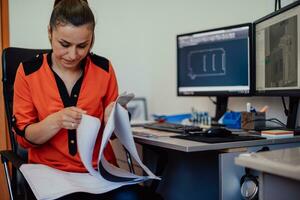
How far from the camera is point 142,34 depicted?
101 inches

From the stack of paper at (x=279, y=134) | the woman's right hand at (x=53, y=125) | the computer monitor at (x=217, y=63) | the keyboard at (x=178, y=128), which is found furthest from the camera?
the computer monitor at (x=217, y=63)

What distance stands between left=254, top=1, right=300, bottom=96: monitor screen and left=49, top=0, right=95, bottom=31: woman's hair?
0.76 meters

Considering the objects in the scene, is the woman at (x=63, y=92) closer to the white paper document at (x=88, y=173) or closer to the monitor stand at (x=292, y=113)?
the white paper document at (x=88, y=173)

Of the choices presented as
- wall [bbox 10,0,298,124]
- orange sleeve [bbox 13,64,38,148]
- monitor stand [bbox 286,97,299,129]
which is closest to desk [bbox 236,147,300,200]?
monitor stand [bbox 286,97,299,129]

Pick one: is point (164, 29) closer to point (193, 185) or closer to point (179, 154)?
point (179, 154)

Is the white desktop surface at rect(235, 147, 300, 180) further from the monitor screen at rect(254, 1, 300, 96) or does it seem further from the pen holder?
the pen holder

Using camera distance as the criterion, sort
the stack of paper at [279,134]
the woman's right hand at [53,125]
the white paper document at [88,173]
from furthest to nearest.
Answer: the stack of paper at [279,134], the woman's right hand at [53,125], the white paper document at [88,173]

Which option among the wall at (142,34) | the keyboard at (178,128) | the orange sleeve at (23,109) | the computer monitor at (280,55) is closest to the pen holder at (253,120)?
the computer monitor at (280,55)

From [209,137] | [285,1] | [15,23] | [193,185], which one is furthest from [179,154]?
[15,23]

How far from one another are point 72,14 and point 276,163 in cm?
84

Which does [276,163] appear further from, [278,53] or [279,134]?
[278,53]

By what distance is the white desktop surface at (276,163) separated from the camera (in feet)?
2.22

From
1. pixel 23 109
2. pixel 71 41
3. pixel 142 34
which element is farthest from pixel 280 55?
pixel 142 34

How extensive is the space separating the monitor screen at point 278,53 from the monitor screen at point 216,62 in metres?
0.06
